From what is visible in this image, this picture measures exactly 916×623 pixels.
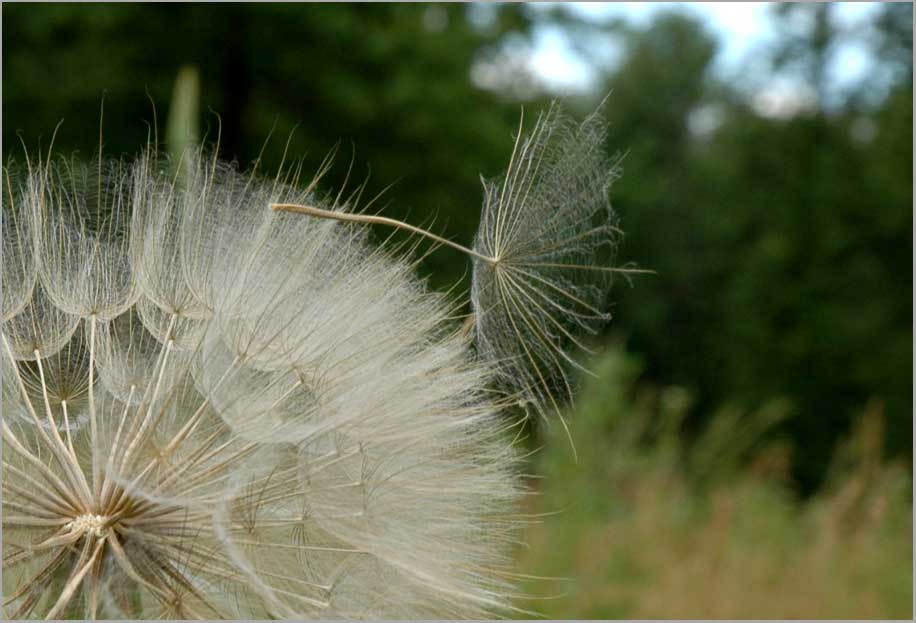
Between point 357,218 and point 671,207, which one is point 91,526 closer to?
point 357,218

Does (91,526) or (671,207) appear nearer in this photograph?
(91,526)

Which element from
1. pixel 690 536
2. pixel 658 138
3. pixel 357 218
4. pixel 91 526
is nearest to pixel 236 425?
pixel 91 526

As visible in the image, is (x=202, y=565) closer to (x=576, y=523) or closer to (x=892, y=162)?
(x=576, y=523)

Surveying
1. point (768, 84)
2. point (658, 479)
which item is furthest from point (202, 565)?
point (768, 84)

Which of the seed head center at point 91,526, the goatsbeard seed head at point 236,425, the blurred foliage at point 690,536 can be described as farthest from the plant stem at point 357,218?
the blurred foliage at point 690,536

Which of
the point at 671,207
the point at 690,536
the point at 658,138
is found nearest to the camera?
the point at 690,536

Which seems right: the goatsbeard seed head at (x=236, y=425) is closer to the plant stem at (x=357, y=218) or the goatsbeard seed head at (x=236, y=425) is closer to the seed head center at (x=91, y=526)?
the seed head center at (x=91, y=526)
